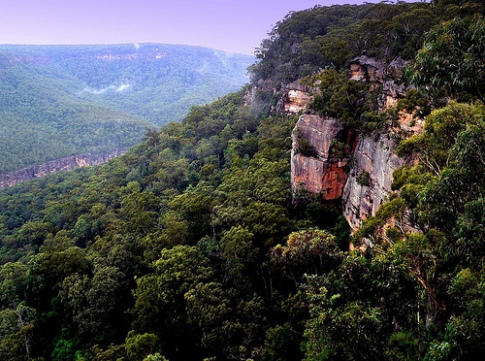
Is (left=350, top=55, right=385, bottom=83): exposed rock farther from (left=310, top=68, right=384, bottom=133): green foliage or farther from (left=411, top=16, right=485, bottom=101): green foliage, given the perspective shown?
(left=411, top=16, right=485, bottom=101): green foliage

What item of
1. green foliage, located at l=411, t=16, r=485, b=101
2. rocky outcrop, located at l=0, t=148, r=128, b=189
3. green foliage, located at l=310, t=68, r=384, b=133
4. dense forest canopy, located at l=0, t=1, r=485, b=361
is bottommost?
rocky outcrop, located at l=0, t=148, r=128, b=189

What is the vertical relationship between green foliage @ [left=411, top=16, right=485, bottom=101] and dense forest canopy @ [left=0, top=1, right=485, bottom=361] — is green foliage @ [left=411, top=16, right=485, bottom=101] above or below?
above

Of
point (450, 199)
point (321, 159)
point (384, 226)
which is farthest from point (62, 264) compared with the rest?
point (450, 199)

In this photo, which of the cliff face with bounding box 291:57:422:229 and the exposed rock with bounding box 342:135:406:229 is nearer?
the exposed rock with bounding box 342:135:406:229

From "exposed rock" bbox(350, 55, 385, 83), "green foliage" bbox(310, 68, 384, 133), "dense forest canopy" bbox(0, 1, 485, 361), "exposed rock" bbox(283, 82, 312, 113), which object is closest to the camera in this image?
"dense forest canopy" bbox(0, 1, 485, 361)

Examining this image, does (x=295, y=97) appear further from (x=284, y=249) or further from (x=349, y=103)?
(x=284, y=249)

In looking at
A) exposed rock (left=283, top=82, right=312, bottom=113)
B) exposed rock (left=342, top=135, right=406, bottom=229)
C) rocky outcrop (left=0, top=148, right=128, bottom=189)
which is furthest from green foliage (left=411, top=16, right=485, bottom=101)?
rocky outcrop (left=0, top=148, right=128, bottom=189)

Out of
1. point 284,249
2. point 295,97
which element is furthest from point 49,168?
point 284,249
